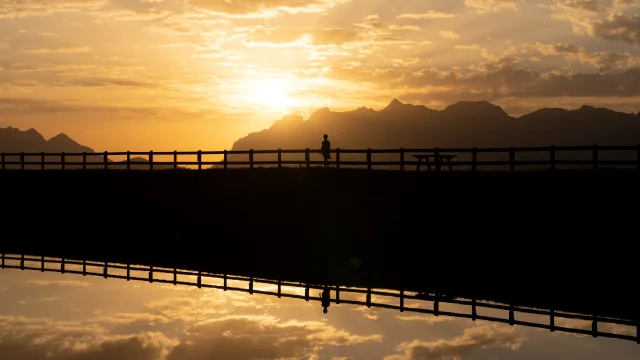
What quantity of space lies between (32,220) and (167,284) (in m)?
18.8

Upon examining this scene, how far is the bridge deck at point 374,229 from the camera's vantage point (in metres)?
19.8

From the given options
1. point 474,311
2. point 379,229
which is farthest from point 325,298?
point 379,229

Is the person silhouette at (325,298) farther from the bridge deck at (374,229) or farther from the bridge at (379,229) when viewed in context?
the bridge deck at (374,229)

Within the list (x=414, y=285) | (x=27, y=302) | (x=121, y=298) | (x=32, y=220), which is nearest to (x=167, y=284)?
(x=121, y=298)

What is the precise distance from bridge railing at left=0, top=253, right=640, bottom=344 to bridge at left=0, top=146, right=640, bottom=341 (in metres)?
0.09

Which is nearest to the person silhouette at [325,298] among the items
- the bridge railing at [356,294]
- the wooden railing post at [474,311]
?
the bridge railing at [356,294]

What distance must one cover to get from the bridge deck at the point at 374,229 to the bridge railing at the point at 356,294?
75 centimetres

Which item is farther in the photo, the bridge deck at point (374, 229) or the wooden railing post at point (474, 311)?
the bridge deck at point (374, 229)

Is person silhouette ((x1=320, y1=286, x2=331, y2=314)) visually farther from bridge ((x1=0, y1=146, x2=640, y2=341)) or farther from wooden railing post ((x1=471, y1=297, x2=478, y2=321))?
wooden railing post ((x1=471, y1=297, x2=478, y2=321))

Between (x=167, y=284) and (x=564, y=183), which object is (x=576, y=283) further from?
(x=167, y=284)

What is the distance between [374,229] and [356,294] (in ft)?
30.3

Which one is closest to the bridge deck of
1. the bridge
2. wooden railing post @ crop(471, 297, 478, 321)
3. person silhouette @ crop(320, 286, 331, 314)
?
the bridge

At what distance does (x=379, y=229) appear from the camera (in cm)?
2759

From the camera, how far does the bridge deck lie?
65.1ft
